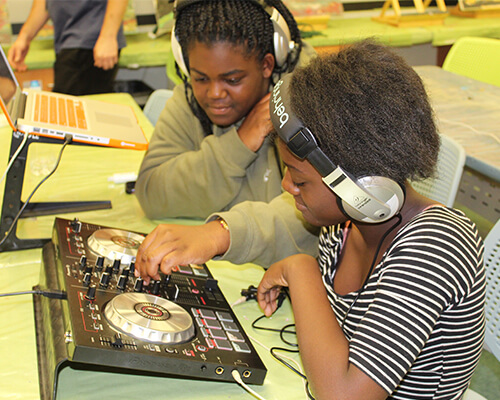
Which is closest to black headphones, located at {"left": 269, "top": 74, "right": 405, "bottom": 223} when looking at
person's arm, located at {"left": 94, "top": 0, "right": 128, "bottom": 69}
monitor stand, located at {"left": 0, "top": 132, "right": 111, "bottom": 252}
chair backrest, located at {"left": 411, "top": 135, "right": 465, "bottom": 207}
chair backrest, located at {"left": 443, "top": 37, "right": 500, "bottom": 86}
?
monitor stand, located at {"left": 0, "top": 132, "right": 111, "bottom": 252}

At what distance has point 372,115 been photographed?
0.72m

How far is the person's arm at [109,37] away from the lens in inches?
106

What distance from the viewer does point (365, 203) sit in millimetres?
769

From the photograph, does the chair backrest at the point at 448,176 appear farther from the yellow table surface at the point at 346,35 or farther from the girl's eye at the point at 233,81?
the yellow table surface at the point at 346,35

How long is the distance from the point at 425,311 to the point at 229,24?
2.69ft

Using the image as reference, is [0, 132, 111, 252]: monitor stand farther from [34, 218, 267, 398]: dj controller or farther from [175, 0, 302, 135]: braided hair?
[175, 0, 302, 135]: braided hair

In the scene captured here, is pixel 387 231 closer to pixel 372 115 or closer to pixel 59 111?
pixel 372 115

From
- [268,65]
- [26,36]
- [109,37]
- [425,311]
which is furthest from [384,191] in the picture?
[26,36]

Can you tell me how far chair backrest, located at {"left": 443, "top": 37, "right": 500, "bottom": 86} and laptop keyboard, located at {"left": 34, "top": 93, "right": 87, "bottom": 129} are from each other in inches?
86.2

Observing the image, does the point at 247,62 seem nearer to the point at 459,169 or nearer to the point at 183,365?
the point at 459,169

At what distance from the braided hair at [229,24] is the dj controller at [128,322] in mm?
545

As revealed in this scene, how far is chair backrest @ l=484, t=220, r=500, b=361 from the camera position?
1146 mm

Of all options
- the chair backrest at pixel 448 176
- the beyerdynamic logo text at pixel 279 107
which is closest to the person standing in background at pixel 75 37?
the chair backrest at pixel 448 176

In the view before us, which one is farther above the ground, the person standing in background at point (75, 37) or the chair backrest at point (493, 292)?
the person standing in background at point (75, 37)
